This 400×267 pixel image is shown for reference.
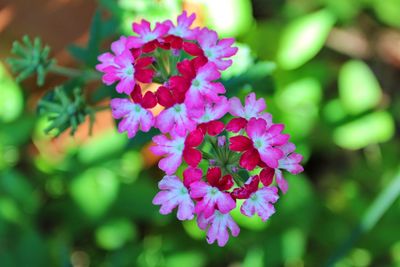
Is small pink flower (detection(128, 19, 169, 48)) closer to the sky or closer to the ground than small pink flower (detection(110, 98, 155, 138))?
closer to the sky

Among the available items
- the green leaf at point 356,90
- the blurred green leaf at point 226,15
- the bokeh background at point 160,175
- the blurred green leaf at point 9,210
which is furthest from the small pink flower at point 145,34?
the green leaf at point 356,90

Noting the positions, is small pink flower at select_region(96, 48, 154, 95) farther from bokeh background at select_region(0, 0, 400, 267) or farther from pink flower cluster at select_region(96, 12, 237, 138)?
bokeh background at select_region(0, 0, 400, 267)

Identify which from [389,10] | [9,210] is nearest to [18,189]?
[9,210]

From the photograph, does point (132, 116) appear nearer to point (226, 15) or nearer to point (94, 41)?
point (94, 41)

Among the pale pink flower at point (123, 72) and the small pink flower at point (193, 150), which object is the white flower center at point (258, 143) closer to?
the small pink flower at point (193, 150)


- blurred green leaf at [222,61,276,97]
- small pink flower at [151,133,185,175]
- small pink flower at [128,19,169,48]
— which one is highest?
small pink flower at [128,19,169,48]

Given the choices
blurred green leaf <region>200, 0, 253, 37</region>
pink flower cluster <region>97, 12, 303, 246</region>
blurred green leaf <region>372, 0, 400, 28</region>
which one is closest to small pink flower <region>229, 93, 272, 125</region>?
pink flower cluster <region>97, 12, 303, 246</region>

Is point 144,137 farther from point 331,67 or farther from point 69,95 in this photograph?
point 331,67
